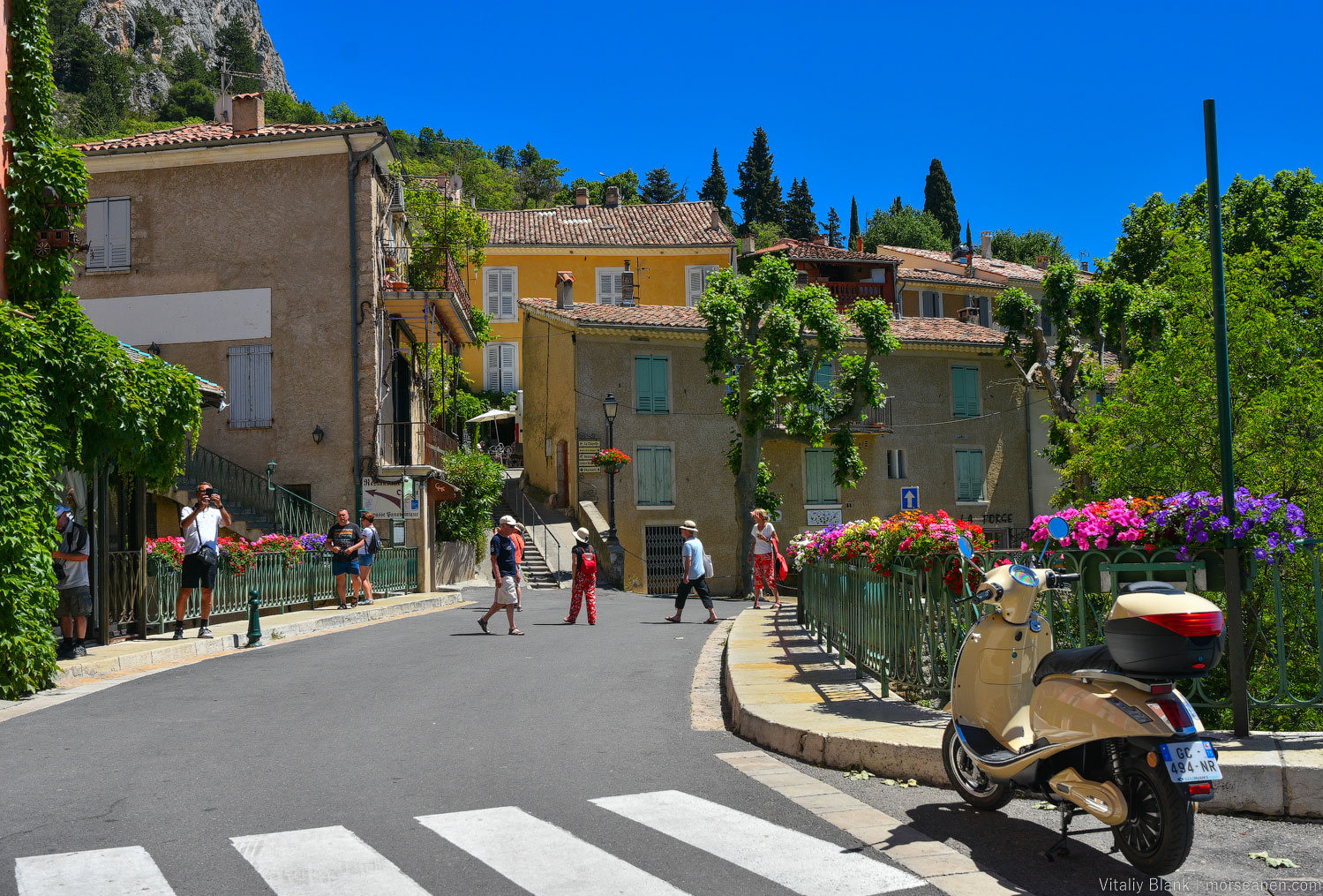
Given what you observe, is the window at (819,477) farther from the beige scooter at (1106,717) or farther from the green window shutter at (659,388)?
the beige scooter at (1106,717)

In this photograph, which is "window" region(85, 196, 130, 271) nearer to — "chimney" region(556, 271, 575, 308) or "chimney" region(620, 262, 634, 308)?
"chimney" region(556, 271, 575, 308)

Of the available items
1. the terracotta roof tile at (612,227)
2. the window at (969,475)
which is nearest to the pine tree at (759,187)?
the terracotta roof tile at (612,227)

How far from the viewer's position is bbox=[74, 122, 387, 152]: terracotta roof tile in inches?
974

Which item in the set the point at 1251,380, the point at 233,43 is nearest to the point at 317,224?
the point at 1251,380

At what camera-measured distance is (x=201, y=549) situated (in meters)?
14.1

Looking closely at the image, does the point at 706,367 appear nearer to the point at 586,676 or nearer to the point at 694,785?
the point at 586,676

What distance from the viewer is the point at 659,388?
35.4 metres

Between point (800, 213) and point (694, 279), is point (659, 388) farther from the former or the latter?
point (800, 213)

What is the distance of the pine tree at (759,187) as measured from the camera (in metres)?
97.1

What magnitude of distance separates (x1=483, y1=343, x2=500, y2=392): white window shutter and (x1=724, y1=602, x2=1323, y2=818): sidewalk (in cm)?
3636

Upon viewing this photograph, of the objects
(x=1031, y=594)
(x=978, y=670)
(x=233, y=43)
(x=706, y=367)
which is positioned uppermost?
(x=233, y=43)

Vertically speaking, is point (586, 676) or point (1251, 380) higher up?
point (1251, 380)

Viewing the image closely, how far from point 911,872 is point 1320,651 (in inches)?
109

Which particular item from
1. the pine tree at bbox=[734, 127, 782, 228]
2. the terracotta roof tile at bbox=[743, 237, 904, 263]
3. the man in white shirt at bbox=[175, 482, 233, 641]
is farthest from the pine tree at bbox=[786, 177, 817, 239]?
the man in white shirt at bbox=[175, 482, 233, 641]
